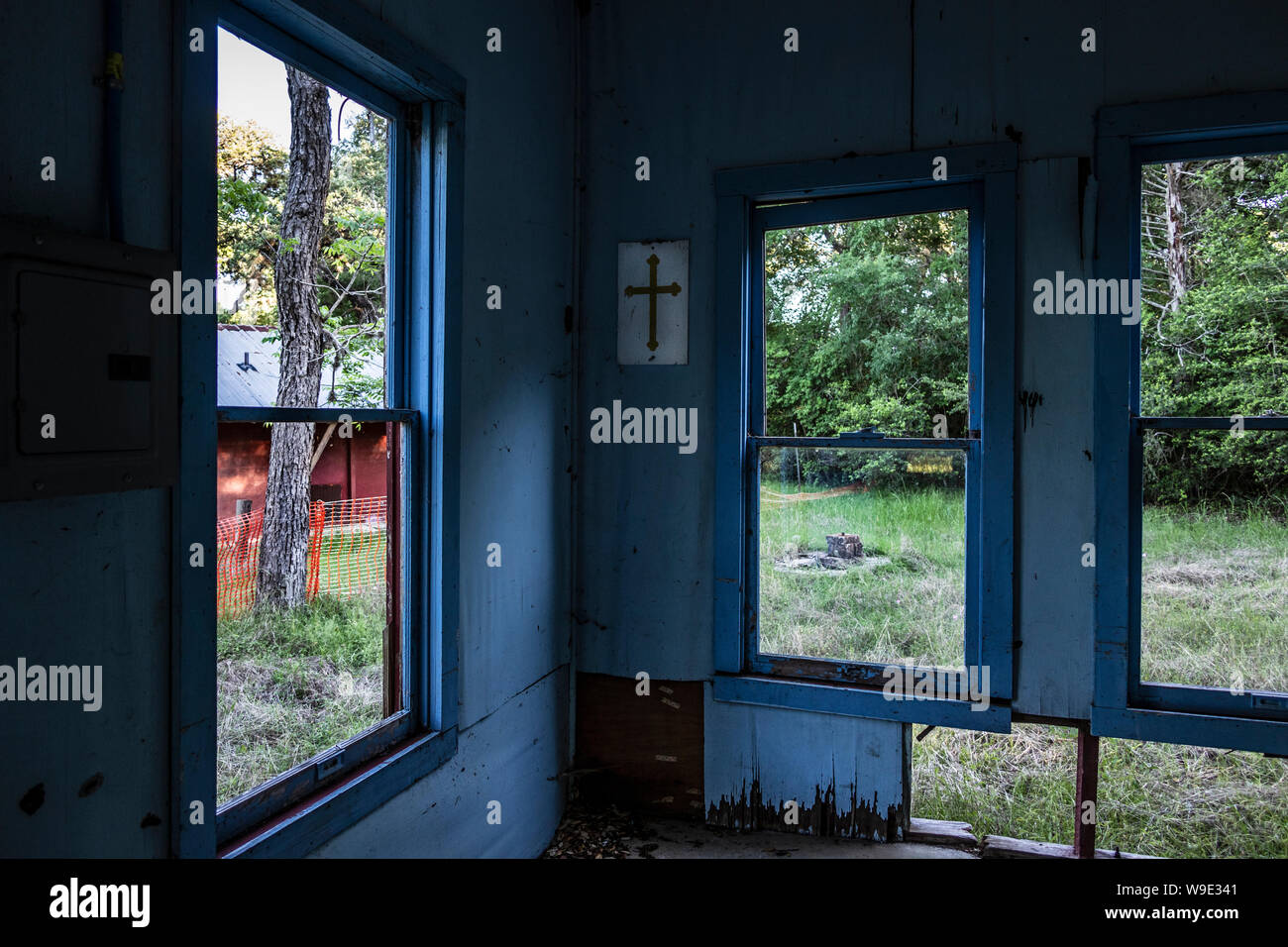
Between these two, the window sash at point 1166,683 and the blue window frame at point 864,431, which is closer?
the window sash at point 1166,683

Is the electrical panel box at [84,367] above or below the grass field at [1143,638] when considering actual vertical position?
above

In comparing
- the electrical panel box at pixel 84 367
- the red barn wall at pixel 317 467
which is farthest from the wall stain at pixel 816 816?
the electrical panel box at pixel 84 367

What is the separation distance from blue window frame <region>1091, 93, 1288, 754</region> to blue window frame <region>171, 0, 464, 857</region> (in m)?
1.82

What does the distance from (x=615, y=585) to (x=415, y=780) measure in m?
1.04

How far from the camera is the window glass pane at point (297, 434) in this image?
154cm

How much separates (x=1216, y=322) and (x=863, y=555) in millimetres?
1188

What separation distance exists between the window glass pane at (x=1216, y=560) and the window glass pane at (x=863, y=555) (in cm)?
52

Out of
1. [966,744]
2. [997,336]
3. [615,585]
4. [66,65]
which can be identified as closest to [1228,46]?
[997,336]

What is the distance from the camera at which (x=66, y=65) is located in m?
1.19

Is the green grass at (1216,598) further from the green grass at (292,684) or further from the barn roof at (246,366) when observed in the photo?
the barn roof at (246,366)

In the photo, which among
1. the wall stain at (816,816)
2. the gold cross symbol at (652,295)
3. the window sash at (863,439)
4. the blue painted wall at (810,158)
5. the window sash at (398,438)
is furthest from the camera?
the gold cross symbol at (652,295)

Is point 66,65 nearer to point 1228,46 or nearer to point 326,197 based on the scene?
point 326,197

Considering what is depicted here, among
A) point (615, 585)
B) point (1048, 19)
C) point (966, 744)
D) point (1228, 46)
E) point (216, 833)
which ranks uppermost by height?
point (1048, 19)

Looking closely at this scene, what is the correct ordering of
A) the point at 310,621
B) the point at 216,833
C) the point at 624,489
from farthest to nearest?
the point at 624,489
the point at 310,621
the point at 216,833
